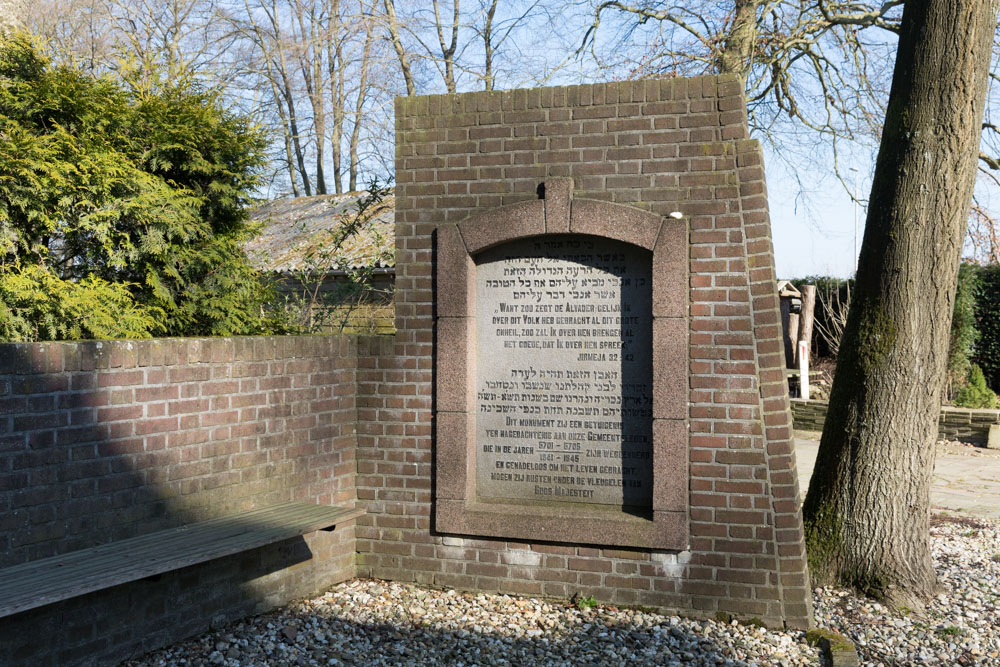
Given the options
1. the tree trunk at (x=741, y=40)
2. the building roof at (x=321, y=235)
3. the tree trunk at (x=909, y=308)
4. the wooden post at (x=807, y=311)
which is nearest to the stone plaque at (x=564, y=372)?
the tree trunk at (x=909, y=308)

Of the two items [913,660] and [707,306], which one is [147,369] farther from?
[913,660]

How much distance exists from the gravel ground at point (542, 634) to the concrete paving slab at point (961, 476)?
338cm

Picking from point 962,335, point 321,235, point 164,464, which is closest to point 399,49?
point 321,235

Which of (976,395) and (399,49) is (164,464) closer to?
(976,395)

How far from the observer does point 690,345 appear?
506 centimetres

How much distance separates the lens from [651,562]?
5168 mm

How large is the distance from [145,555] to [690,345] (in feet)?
10.2

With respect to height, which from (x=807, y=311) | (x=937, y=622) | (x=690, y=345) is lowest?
(x=937, y=622)

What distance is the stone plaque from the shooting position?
5.29m

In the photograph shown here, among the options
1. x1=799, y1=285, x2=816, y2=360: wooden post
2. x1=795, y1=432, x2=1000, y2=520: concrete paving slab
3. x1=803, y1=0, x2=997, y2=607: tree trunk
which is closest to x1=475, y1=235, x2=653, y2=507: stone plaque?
x1=803, y1=0, x2=997, y2=607: tree trunk

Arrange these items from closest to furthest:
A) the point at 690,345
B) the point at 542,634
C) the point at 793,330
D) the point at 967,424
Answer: the point at 542,634
the point at 690,345
the point at 967,424
the point at 793,330

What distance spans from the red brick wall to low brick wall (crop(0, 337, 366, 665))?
0.36m

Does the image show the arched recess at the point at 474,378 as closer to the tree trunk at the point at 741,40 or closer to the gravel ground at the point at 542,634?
the gravel ground at the point at 542,634

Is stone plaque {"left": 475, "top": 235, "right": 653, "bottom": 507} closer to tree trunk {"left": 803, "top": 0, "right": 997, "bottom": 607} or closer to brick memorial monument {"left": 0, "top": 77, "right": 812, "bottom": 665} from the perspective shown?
brick memorial monument {"left": 0, "top": 77, "right": 812, "bottom": 665}
